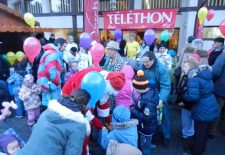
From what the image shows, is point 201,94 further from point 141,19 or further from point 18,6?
point 18,6

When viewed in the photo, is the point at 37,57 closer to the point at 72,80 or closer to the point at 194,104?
→ the point at 72,80

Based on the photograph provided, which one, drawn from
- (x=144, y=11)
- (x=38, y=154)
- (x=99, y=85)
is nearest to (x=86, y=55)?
(x=99, y=85)

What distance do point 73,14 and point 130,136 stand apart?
9.53 metres

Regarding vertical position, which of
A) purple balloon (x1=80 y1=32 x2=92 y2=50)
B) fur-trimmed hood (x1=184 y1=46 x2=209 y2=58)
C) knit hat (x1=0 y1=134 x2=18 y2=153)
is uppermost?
purple balloon (x1=80 y1=32 x2=92 y2=50)

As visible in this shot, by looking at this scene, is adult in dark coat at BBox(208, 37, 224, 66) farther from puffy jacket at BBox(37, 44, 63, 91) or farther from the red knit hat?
puffy jacket at BBox(37, 44, 63, 91)

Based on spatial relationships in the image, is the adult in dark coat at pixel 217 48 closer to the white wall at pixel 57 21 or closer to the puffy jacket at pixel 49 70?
the puffy jacket at pixel 49 70

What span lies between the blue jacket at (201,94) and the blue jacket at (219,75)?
25.0 inches

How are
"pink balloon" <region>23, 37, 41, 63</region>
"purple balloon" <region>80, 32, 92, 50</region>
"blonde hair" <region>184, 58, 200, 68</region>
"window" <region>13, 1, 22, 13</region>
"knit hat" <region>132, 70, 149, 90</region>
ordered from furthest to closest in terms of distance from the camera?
"window" <region>13, 1, 22, 13</region>, "purple balloon" <region>80, 32, 92, 50</region>, "pink balloon" <region>23, 37, 41, 63</region>, "blonde hair" <region>184, 58, 200, 68</region>, "knit hat" <region>132, 70, 149, 90</region>

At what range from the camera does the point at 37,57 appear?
145 inches

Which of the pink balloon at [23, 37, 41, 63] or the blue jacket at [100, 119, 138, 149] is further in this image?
the pink balloon at [23, 37, 41, 63]

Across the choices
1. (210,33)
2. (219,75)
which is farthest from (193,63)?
(210,33)

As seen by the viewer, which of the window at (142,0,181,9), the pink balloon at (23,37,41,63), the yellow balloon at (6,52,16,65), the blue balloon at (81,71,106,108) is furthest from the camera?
the window at (142,0,181,9)

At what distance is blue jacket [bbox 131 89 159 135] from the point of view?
2.49m

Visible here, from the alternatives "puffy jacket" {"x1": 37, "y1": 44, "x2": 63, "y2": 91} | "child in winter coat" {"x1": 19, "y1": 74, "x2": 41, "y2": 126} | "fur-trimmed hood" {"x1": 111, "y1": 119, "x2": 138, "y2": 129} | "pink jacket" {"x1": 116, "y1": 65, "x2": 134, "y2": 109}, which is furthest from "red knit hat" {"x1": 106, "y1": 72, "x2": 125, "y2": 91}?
"child in winter coat" {"x1": 19, "y1": 74, "x2": 41, "y2": 126}
